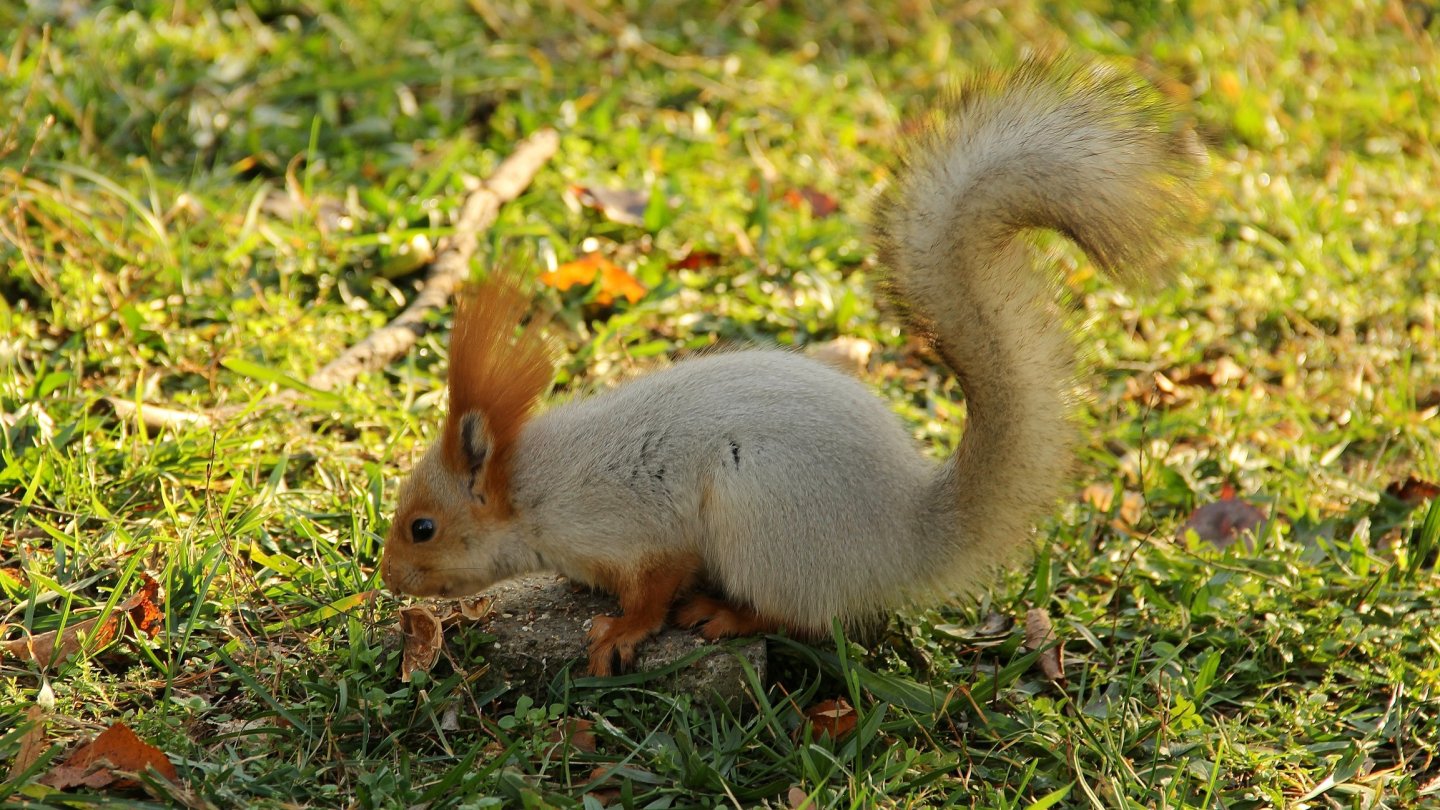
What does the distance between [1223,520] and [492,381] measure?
6.13 ft

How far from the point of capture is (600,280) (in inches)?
159

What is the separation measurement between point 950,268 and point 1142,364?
1.77 meters

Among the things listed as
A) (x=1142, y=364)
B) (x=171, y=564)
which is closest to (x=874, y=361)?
(x=1142, y=364)

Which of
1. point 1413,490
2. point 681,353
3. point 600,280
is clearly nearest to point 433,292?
point 600,280

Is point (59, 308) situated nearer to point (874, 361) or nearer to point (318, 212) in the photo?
point (318, 212)

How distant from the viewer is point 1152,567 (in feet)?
10.3

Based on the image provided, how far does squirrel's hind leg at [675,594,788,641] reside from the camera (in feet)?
8.71

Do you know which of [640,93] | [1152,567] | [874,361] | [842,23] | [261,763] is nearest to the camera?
[261,763]

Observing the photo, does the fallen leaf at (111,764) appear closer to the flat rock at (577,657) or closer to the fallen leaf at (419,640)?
the fallen leaf at (419,640)

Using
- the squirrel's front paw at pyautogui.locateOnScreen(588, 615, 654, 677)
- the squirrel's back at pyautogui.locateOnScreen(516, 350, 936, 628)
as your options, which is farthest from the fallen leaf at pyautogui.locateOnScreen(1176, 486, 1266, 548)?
the squirrel's front paw at pyautogui.locateOnScreen(588, 615, 654, 677)

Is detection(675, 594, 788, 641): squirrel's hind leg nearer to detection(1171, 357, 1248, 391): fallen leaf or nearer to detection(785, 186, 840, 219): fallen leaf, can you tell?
detection(1171, 357, 1248, 391): fallen leaf

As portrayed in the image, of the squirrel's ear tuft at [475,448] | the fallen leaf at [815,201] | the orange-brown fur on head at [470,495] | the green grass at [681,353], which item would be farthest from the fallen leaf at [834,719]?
the fallen leaf at [815,201]

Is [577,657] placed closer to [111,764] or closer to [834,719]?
[834,719]

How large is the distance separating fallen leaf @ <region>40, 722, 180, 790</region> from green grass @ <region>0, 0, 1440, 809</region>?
0.18 feet
